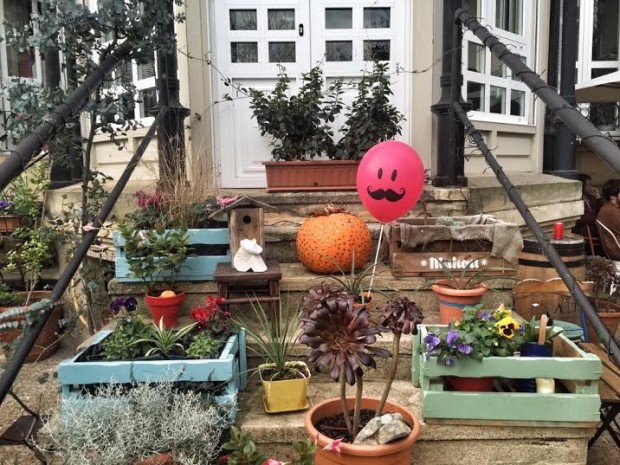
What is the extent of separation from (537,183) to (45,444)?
3.46 meters

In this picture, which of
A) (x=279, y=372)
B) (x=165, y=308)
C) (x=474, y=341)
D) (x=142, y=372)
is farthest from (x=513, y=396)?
(x=165, y=308)

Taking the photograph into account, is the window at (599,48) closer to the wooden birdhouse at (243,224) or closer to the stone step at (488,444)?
the wooden birdhouse at (243,224)

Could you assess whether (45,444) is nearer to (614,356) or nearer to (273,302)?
(273,302)

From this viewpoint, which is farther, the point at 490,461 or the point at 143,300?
the point at 143,300

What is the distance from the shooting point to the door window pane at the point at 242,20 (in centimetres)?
415

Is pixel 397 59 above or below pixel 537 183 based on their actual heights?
above

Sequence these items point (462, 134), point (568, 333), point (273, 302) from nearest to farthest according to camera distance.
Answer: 1. point (273, 302)
2. point (568, 333)
3. point (462, 134)

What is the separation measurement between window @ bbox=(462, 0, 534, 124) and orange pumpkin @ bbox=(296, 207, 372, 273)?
2.29 meters

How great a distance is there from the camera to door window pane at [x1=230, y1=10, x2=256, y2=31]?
4.15 meters

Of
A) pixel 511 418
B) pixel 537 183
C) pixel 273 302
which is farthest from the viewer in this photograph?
pixel 537 183

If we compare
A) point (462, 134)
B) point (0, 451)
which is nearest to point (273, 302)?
point (0, 451)

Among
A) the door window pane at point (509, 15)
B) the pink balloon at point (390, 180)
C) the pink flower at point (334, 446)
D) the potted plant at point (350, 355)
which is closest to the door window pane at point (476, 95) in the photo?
the door window pane at point (509, 15)

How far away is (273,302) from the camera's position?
2.48 m

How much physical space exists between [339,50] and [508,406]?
3112 mm
